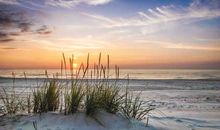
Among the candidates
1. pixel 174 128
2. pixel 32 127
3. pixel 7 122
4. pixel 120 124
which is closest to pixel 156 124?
pixel 174 128

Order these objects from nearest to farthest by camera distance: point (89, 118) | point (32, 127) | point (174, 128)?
point (32, 127) < point (89, 118) < point (174, 128)

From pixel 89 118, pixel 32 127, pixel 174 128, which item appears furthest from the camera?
pixel 174 128

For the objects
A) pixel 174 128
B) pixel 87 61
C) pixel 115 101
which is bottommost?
pixel 174 128

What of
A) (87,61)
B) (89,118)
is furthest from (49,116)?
(87,61)

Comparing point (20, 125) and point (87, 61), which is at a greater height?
point (87, 61)

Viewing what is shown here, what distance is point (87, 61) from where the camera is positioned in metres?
6.32

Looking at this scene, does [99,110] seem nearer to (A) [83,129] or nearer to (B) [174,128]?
(A) [83,129]

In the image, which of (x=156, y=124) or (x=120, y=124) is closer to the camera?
(x=120, y=124)

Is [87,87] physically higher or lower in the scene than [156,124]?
higher

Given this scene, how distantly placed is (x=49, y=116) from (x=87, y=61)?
4.18 feet

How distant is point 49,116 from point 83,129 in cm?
79

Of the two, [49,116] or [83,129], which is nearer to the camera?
[83,129]

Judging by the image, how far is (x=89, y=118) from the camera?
6133mm

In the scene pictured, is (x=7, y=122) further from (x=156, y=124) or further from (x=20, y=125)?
(x=156, y=124)
